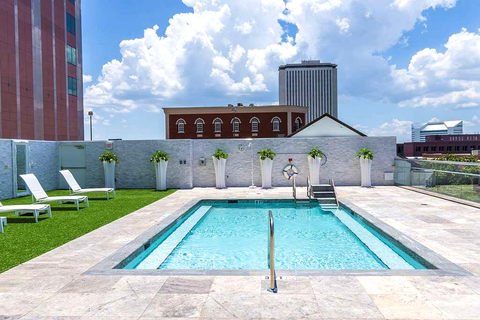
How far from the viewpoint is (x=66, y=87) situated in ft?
112

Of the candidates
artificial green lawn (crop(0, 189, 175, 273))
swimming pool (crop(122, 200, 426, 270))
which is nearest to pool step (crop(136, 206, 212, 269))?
swimming pool (crop(122, 200, 426, 270))

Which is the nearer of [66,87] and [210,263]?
[210,263]

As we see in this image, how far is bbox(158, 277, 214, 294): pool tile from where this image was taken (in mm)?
4645

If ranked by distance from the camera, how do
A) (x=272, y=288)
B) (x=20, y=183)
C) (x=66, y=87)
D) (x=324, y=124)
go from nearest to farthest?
(x=272, y=288) → (x=20, y=183) → (x=324, y=124) → (x=66, y=87)

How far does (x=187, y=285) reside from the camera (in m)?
4.86

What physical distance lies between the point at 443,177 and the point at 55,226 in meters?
12.9

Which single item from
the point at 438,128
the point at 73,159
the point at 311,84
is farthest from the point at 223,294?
the point at 438,128

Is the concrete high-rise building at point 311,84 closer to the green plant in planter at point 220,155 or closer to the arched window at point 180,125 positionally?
the arched window at point 180,125

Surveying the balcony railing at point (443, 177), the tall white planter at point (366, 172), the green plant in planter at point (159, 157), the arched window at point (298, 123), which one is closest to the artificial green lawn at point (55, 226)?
the green plant in planter at point (159, 157)

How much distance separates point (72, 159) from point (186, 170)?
5672 mm

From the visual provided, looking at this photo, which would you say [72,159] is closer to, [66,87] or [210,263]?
[210,263]

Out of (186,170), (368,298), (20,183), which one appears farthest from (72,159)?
(368,298)

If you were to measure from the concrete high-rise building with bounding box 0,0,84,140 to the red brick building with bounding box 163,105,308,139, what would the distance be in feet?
49.3

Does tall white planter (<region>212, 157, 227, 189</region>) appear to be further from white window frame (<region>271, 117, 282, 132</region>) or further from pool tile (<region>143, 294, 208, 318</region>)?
white window frame (<region>271, 117, 282, 132</region>)
